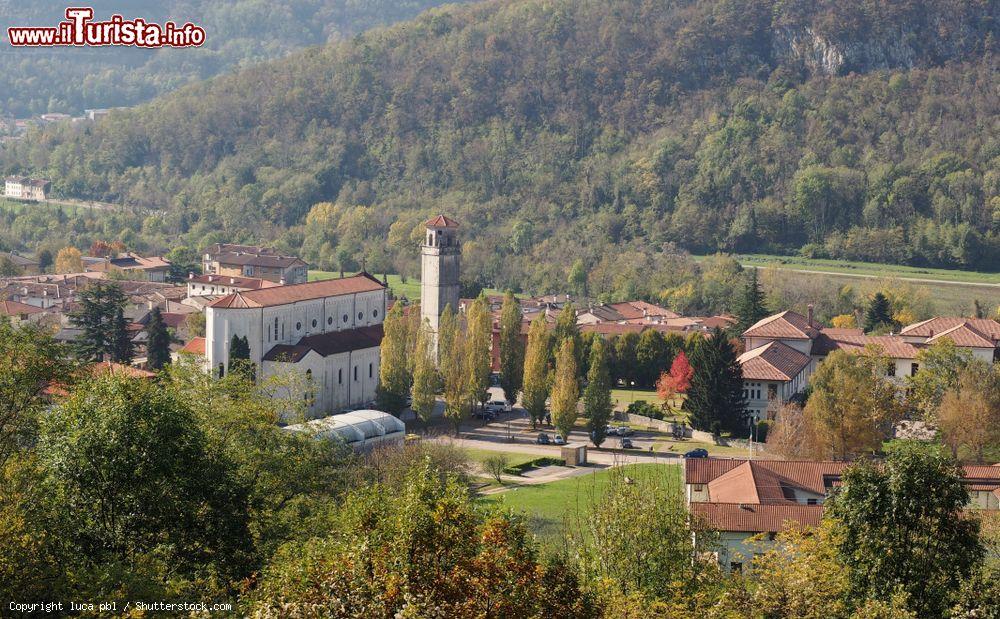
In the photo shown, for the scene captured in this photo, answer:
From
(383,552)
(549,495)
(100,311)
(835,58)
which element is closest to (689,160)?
(835,58)

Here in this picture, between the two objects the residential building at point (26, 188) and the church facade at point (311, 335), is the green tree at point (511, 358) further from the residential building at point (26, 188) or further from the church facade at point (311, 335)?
the residential building at point (26, 188)

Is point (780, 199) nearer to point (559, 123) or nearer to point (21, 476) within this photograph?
point (559, 123)

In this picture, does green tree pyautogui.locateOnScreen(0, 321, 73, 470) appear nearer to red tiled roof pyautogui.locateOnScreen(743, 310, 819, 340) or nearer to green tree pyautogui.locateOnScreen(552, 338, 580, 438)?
green tree pyautogui.locateOnScreen(552, 338, 580, 438)

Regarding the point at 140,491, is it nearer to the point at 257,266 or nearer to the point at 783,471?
the point at 783,471

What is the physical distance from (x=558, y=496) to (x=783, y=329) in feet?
66.3

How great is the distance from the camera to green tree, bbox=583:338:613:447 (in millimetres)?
48812

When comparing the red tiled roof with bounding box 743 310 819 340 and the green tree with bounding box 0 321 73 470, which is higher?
the green tree with bounding box 0 321 73 470

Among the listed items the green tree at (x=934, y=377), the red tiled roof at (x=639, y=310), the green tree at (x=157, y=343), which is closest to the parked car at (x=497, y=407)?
the green tree at (x=157, y=343)

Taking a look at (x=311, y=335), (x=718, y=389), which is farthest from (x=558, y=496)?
(x=311, y=335)

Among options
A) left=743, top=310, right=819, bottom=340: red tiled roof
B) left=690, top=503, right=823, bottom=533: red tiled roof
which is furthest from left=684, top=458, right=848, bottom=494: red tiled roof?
left=743, top=310, right=819, bottom=340: red tiled roof

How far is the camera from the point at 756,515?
30734 mm

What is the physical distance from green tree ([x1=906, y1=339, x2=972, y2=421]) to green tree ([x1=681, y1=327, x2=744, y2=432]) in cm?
596

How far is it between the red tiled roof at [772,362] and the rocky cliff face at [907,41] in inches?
2800

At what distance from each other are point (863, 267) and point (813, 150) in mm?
21640
